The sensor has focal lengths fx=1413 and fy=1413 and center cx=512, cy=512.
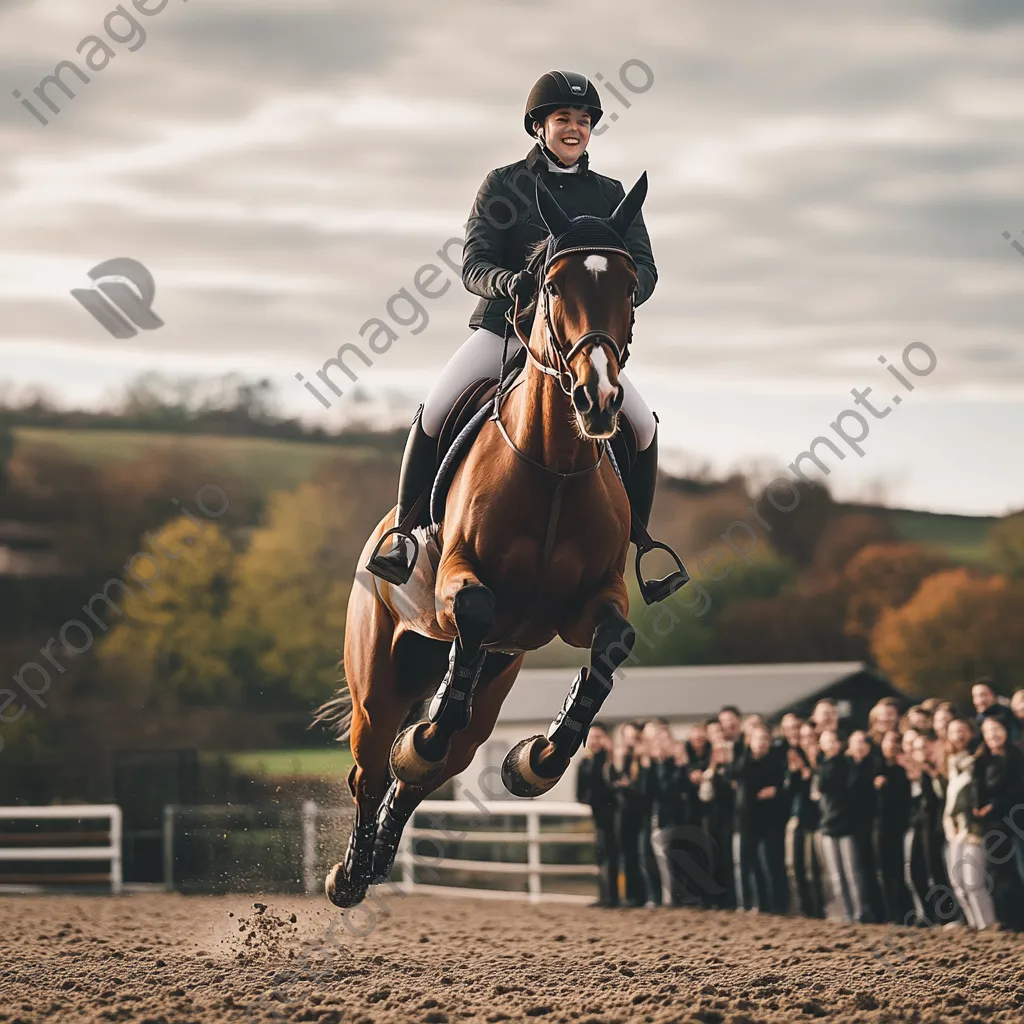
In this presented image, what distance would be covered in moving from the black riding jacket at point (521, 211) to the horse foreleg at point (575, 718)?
1.46 m

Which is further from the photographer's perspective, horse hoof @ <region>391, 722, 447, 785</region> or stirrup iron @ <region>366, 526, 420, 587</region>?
stirrup iron @ <region>366, 526, 420, 587</region>

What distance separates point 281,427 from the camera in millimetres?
43594

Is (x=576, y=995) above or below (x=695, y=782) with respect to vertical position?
below

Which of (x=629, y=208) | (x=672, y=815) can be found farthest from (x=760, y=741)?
(x=629, y=208)

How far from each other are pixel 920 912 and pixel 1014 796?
142cm

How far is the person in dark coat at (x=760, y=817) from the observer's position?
12.0m

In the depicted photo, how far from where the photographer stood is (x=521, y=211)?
6.14 metres

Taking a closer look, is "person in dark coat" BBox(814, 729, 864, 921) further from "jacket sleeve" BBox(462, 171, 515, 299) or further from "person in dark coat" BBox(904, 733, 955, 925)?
"jacket sleeve" BBox(462, 171, 515, 299)

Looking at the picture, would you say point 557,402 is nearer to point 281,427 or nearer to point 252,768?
point 252,768

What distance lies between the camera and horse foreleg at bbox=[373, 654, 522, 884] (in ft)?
23.7

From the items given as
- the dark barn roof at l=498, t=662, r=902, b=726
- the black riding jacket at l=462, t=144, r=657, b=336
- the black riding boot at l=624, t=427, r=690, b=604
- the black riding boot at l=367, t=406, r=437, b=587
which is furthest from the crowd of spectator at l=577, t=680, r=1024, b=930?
the dark barn roof at l=498, t=662, r=902, b=726

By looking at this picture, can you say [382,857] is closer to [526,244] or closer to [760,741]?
[526,244]

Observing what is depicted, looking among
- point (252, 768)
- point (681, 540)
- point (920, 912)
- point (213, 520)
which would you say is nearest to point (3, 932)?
point (920, 912)

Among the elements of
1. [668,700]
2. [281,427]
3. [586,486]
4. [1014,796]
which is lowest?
[1014,796]
